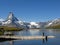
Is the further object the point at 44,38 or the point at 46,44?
the point at 44,38

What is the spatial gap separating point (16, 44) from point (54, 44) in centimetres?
1325

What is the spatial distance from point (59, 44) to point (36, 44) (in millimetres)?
7990

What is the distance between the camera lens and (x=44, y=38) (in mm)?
94312

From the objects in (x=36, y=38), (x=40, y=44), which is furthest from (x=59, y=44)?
(x=36, y=38)

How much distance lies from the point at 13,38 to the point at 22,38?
398cm

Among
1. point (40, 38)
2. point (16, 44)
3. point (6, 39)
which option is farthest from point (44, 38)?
point (16, 44)

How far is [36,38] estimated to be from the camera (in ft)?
305

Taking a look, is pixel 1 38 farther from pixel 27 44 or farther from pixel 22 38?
pixel 27 44

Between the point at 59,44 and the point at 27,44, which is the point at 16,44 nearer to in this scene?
the point at 27,44

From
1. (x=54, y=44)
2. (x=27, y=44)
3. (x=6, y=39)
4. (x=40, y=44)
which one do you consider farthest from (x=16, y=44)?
(x=6, y=39)

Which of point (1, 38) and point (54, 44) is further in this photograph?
point (1, 38)

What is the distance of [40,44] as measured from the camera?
245 ft

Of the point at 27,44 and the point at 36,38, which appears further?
the point at 36,38

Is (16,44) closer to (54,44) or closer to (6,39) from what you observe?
(54,44)
